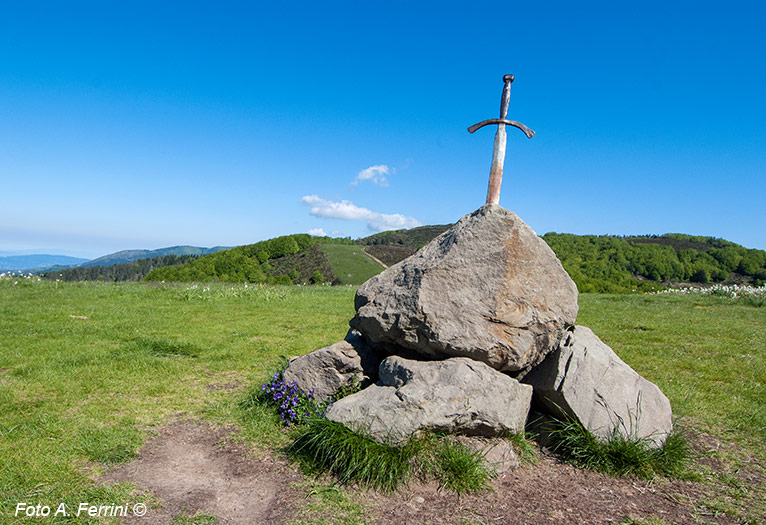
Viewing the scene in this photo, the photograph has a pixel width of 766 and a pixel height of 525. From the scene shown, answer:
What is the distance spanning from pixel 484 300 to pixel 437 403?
1499mm

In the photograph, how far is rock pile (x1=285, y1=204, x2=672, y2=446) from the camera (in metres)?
5.18

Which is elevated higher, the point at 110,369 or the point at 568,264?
the point at 568,264

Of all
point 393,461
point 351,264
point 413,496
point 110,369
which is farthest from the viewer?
point 351,264

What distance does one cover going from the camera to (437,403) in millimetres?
5082

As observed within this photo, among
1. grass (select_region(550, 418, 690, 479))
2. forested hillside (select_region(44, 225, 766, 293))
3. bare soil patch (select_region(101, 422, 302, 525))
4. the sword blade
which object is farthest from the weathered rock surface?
forested hillside (select_region(44, 225, 766, 293))

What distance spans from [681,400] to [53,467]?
8985 mm

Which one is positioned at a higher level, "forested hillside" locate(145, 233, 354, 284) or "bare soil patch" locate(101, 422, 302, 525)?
"forested hillside" locate(145, 233, 354, 284)

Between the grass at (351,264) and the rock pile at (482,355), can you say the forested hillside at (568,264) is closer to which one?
the grass at (351,264)

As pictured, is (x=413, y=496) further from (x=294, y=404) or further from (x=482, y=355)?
(x=294, y=404)

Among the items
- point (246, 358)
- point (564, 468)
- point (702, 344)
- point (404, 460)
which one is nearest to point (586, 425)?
point (564, 468)

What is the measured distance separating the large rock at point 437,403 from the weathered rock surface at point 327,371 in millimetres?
865

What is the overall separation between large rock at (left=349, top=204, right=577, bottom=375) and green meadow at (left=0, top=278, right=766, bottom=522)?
7.15 feet

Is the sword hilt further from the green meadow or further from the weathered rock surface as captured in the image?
the green meadow

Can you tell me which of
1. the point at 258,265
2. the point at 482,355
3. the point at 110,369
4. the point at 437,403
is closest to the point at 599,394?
the point at 482,355
